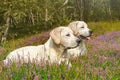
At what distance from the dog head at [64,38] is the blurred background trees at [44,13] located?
57.5ft

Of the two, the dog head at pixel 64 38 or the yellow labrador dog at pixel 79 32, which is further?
the yellow labrador dog at pixel 79 32

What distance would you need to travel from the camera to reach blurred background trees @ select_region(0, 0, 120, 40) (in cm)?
2791

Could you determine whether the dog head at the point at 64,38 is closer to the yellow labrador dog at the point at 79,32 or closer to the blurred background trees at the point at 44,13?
the yellow labrador dog at the point at 79,32

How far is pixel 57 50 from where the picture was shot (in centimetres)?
946

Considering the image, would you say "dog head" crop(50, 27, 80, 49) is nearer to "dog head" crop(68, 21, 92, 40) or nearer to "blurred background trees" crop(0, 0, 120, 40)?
"dog head" crop(68, 21, 92, 40)

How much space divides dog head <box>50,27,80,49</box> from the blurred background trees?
1753cm

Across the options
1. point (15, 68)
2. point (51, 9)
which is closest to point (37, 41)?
point (51, 9)

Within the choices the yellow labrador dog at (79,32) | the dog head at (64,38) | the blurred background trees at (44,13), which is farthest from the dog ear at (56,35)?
the blurred background trees at (44,13)

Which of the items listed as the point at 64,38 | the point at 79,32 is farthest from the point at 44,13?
the point at 64,38

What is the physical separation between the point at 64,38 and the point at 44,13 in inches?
1054

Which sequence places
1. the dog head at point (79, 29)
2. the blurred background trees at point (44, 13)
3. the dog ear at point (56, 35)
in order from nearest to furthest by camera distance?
the dog ear at point (56, 35)
the dog head at point (79, 29)
the blurred background trees at point (44, 13)

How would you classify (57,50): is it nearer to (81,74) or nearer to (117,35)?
(81,74)

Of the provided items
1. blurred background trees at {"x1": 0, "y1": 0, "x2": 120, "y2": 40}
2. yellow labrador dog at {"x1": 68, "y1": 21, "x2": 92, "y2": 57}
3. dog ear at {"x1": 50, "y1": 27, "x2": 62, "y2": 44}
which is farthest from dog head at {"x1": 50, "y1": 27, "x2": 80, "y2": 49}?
blurred background trees at {"x1": 0, "y1": 0, "x2": 120, "y2": 40}

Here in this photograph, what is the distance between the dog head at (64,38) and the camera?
9273 millimetres
